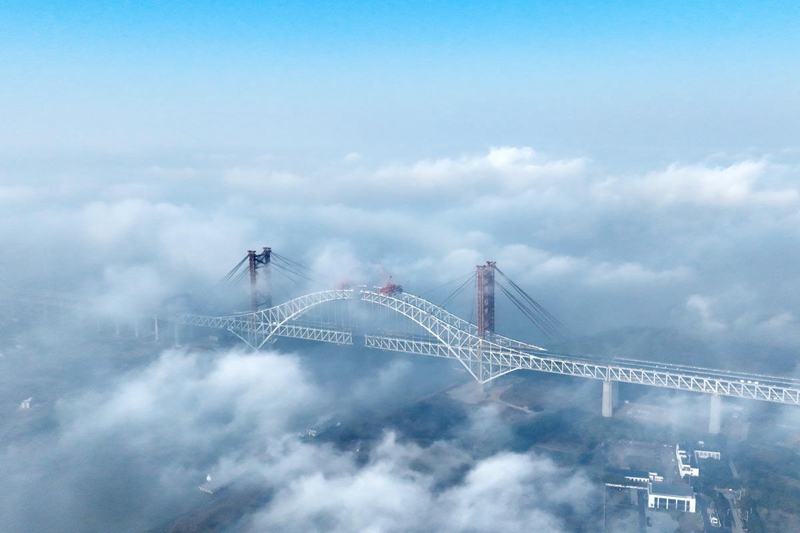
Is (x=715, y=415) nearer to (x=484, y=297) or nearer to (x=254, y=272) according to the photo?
(x=484, y=297)

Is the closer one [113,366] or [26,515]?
[26,515]

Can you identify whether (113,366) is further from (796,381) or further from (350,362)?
(796,381)

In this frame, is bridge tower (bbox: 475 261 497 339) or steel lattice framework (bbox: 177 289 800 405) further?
bridge tower (bbox: 475 261 497 339)

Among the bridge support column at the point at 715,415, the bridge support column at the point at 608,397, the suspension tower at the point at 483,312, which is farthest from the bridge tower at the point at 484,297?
the bridge support column at the point at 715,415

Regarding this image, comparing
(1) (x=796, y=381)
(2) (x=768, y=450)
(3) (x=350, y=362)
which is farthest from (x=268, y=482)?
(1) (x=796, y=381)

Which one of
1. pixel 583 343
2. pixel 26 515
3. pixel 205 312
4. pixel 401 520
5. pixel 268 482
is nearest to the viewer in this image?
pixel 401 520

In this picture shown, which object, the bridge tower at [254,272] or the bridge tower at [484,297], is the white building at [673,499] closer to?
the bridge tower at [484,297]

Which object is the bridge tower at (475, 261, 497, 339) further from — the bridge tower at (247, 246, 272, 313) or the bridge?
the bridge tower at (247, 246, 272, 313)

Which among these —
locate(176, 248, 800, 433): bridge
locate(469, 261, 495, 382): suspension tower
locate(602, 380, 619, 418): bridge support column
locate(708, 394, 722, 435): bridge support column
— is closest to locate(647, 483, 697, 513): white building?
locate(708, 394, 722, 435): bridge support column
